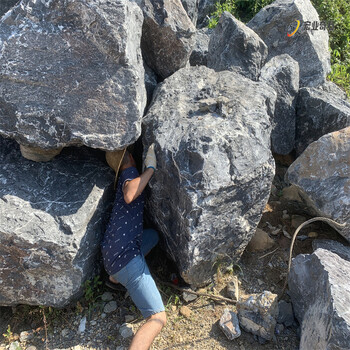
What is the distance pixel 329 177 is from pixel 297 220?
1.76ft

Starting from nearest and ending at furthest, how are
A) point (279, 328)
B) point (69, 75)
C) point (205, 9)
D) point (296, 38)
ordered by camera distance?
1. point (69, 75)
2. point (279, 328)
3. point (296, 38)
4. point (205, 9)

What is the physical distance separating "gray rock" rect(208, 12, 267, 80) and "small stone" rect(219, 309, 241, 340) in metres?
1.89

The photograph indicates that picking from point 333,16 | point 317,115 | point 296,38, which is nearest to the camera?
point 317,115

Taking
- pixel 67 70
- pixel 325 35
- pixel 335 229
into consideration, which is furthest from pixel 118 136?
pixel 325 35

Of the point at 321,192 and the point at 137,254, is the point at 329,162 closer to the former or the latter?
the point at 321,192

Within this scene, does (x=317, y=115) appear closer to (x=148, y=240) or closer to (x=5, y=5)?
(x=148, y=240)

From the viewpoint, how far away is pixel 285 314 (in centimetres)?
254

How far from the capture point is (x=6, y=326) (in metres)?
2.66

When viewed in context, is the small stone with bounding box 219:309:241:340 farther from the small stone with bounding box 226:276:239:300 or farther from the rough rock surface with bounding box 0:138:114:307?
the rough rock surface with bounding box 0:138:114:307

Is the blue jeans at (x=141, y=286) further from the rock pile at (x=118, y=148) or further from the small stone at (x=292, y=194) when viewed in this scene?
the small stone at (x=292, y=194)

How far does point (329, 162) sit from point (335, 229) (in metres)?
0.48

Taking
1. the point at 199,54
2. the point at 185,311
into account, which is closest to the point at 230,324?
the point at 185,311

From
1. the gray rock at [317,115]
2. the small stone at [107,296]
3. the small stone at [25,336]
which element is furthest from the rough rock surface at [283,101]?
the small stone at [25,336]

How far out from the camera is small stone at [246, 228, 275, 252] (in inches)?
116
